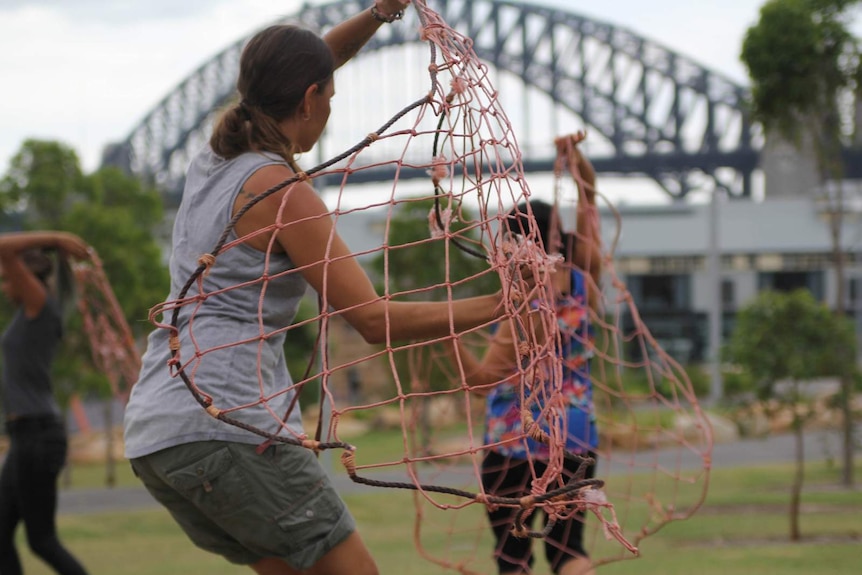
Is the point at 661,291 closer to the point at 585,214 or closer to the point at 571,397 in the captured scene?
the point at 585,214

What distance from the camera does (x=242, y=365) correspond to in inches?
96.8

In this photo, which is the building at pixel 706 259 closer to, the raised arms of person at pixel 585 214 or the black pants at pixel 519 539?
the raised arms of person at pixel 585 214

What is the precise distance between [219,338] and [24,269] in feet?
9.05

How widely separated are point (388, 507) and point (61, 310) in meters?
7.32

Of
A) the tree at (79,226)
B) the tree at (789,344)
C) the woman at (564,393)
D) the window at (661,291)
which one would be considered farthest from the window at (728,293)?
the woman at (564,393)

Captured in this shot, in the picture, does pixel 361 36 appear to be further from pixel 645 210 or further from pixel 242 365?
pixel 645 210

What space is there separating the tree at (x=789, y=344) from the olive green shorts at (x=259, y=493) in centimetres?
843

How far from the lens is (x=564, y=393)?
12.1ft

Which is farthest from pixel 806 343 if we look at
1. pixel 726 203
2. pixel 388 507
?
pixel 726 203

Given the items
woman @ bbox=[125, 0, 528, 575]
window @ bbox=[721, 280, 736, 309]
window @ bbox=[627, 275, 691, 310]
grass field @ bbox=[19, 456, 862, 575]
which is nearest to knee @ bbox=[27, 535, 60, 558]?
grass field @ bbox=[19, 456, 862, 575]

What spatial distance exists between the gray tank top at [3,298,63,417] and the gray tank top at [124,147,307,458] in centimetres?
250

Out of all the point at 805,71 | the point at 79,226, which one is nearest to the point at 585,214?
the point at 805,71

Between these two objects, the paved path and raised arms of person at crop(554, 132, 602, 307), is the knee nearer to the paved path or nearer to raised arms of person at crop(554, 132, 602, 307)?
raised arms of person at crop(554, 132, 602, 307)

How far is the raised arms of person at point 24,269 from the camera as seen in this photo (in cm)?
477
